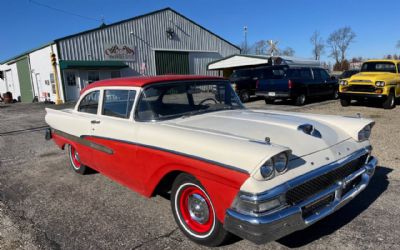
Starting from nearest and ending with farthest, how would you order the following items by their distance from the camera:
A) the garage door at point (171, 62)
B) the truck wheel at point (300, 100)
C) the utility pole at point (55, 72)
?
the truck wheel at point (300, 100)
the utility pole at point (55, 72)
the garage door at point (171, 62)

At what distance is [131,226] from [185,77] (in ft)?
6.59

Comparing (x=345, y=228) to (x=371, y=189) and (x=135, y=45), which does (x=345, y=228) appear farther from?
(x=135, y=45)

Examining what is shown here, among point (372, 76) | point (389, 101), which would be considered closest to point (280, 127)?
point (372, 76)

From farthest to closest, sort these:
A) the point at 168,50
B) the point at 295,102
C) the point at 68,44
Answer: the point at 168,50, the point at 68,44, the point at 295,102

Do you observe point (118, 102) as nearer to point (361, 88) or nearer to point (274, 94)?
point (361, 88)

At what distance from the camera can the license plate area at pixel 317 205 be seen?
8.48 feet

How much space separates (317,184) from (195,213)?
121 cm

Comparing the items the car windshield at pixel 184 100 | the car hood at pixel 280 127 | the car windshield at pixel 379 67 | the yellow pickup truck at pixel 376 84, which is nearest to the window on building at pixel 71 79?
the yellow pickup truck at pixel 376 84

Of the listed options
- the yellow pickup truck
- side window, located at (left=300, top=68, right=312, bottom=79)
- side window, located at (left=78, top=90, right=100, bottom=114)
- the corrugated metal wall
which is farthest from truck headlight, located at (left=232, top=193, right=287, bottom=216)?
the corrugated metal wall

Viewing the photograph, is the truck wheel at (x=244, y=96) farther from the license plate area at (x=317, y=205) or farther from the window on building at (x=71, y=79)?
the license plate area at (x=317, y=205)

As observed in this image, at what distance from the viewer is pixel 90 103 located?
189 inches

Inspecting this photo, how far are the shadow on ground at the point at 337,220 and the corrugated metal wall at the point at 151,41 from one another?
20357 millimetres

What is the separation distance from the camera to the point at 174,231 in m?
3.32

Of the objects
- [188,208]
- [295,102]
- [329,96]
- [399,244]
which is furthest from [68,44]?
[399,244]
